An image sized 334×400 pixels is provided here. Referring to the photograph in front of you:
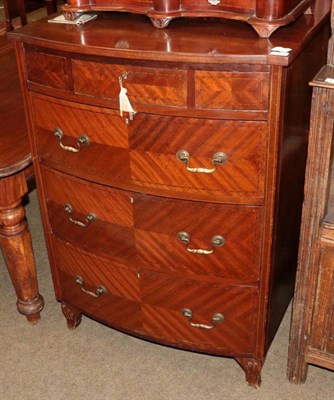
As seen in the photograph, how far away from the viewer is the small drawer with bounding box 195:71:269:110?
54.7 inches

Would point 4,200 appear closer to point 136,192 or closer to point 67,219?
point 67,219

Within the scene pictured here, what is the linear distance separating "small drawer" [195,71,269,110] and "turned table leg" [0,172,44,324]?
2.44 feet

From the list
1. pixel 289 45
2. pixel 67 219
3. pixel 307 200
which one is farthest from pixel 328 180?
pixel 67 219

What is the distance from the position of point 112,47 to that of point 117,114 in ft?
0.55

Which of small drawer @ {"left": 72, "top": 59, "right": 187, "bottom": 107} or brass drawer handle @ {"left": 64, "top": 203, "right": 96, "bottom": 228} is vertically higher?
small drawer @ {"left": 72, "top": 59, "right": 187, "bottom": 107}

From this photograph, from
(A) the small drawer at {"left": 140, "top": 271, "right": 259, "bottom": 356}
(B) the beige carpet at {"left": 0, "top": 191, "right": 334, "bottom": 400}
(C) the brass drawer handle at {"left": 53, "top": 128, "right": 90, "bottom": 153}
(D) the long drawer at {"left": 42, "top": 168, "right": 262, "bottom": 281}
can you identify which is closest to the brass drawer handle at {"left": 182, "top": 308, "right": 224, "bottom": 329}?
(A) the small drawer at {"left": 140, "top": 271, "right": 259, "bottom": 356}

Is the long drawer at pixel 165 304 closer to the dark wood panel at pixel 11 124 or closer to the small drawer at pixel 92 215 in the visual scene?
the small drawer at pixel 92 215

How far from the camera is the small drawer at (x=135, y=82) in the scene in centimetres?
144

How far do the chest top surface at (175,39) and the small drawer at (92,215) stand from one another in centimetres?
38

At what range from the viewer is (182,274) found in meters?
1.70

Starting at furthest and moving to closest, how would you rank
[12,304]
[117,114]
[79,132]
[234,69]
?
1. [12,304]
2. [79,132]
3. [117,114]
4. [234,69]

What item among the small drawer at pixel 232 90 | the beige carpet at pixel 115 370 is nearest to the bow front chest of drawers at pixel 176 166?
the small drawer at pixel 232 90

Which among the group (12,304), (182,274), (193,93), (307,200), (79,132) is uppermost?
(193,93)

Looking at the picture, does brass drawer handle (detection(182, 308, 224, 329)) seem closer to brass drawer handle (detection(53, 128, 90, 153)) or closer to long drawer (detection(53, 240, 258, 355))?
long drawer (detection(53, 240, 258, 355))
